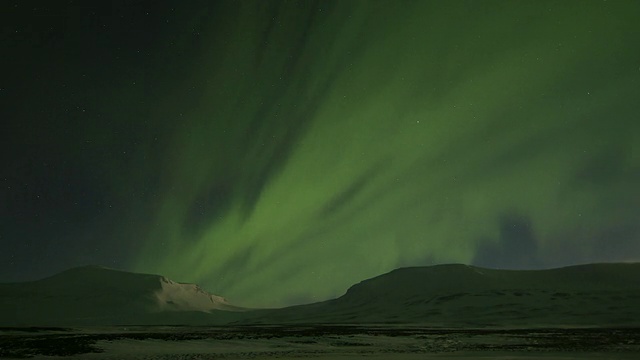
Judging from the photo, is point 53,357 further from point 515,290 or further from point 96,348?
point 515,290

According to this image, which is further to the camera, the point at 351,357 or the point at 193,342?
the point at 193,342

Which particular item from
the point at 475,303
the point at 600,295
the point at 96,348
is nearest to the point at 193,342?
the point at 96,348

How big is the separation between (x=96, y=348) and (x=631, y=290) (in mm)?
186618

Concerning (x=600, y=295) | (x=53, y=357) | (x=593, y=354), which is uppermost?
(x=600, y=295)

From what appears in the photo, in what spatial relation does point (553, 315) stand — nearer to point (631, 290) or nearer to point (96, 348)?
point (631, 290)

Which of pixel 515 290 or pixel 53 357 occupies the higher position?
pixel 515 290

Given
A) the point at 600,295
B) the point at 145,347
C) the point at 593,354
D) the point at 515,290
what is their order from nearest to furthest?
the point at 593,354
the point at 145,347
the point at 600,295
the point at 515,290

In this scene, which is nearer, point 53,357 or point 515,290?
point 53,357

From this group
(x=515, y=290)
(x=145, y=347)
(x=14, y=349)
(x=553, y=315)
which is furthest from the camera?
(x=515, y=290)

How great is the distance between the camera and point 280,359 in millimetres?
38000

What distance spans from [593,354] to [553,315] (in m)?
124

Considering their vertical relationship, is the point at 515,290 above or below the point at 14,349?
above

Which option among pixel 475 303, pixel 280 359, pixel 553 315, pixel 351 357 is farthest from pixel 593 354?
pixel 475 303

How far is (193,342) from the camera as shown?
55.2 meters
